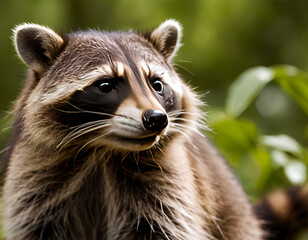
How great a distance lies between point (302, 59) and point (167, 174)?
225 inches

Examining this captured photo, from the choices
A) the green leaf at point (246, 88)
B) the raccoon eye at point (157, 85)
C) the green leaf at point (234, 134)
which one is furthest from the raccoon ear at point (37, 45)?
the green leaf at point (234, 134)

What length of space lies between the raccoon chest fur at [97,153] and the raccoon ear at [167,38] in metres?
0.02

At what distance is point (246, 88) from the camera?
483cm

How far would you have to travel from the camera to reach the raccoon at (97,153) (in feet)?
11.8

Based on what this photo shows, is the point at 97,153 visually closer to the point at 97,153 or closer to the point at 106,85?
the point at 97,153

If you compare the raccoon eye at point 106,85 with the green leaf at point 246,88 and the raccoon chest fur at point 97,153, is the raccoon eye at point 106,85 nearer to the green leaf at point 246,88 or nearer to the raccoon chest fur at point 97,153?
the raccoon chest fur at point 97,153

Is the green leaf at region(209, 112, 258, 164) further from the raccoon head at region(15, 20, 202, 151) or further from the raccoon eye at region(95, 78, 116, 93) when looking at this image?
the raccoon eye at region(95, 78, 116, 93)

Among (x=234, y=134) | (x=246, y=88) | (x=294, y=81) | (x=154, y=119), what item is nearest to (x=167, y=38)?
(x=246, y=88)

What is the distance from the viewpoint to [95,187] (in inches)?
157

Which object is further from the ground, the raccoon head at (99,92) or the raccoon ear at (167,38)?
the raccoon ear at (167,38)

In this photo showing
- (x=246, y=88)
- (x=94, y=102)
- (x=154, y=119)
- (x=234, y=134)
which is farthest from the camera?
(x=234, y=134)

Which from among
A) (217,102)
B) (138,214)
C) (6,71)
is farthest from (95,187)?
(6,71)

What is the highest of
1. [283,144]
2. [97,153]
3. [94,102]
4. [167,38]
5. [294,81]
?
[167,38]

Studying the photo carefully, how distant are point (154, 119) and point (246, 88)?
1.83 metres
